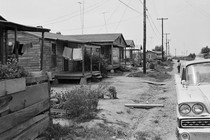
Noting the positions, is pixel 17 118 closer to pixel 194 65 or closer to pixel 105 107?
pixel 194 65

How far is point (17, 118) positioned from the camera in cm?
426

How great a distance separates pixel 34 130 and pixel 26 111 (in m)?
0.50

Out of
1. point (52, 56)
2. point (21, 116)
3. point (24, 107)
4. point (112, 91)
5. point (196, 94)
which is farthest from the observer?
point (52, 56)

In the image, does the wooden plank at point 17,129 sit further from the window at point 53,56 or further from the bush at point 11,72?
the window at point 53,56

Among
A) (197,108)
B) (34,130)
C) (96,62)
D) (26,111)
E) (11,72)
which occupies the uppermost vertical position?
(96,62)

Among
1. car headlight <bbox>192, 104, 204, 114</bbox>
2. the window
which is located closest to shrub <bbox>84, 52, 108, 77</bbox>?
the window

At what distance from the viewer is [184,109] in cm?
384

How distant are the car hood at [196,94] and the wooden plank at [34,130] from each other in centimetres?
266

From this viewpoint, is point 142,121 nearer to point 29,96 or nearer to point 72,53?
point 29,96

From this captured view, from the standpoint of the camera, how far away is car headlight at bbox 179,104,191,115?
3.81 m

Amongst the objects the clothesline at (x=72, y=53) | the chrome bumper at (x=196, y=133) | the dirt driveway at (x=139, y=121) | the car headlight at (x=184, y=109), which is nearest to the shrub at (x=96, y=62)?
the clothesline at (x=72, y=53)

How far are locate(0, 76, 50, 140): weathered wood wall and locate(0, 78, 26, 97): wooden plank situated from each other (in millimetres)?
64

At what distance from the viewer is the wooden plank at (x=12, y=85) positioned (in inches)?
155

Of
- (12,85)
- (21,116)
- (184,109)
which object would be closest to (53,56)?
(21,116)
